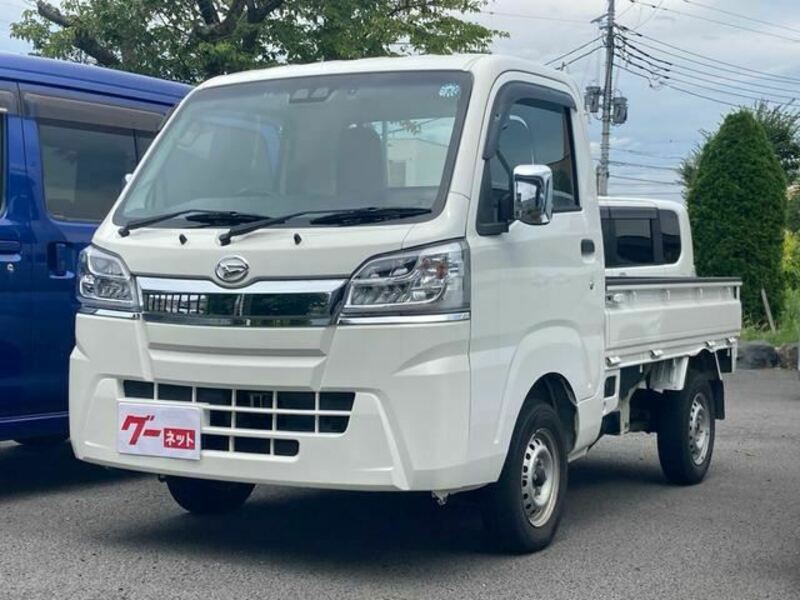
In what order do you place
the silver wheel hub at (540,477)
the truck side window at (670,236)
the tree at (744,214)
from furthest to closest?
the tree at (744,214) → the truck side window at (670,236) → the silver wheel hub at (540,477)

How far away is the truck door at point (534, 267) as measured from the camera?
4988mm

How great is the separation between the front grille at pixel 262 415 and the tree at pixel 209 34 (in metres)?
14.8

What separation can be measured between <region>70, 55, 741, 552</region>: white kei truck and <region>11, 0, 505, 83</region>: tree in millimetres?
13839

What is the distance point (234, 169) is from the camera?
18.3 ft

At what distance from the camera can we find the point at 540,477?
5.59 meters

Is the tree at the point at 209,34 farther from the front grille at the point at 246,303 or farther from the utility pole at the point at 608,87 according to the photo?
the utility pole at the point at 608,87

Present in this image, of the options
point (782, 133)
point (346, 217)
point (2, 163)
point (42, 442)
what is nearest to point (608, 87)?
point (782, 133)

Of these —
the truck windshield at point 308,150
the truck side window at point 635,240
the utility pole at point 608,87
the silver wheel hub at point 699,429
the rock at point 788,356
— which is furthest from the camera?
the utility pole at point 608,87

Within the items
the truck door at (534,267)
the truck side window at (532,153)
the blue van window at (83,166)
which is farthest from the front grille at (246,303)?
the blue van window at (83,166)

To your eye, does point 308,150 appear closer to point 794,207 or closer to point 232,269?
point 232,269

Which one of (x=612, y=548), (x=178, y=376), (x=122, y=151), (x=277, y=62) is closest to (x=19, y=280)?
(x=122, y=151)

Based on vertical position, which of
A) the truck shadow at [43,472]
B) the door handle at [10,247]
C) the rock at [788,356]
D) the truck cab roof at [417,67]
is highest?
the truck cab roof at [417,67]

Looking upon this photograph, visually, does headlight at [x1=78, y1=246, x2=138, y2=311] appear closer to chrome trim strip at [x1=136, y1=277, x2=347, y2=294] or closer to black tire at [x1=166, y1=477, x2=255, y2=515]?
chrome trim strip at [x1=136, y1=277, x2=347, y2=294]

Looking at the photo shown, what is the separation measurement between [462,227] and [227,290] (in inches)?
39.9
